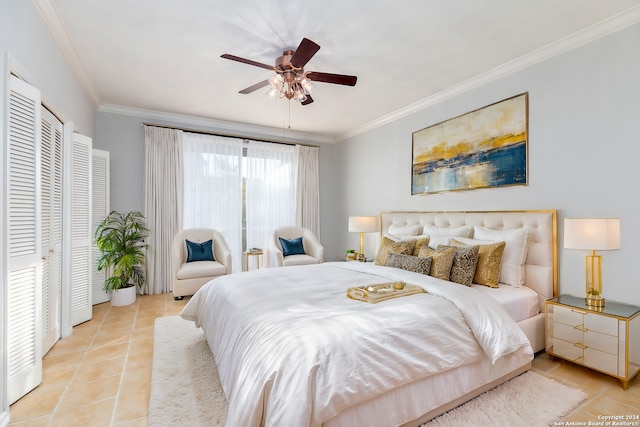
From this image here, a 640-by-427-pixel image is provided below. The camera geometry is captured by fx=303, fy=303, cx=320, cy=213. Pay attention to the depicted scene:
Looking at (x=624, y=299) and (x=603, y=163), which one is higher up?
(x=603, y=163)

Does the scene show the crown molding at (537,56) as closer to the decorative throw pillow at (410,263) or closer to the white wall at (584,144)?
the white wall at (584,144)

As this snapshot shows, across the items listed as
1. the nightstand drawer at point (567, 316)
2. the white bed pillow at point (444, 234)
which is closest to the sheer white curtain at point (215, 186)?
the white bed pillow at point (444, 234)

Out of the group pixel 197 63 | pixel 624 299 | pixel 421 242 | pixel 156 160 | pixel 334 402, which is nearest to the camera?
pixel 334 402

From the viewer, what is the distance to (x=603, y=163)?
257 cm

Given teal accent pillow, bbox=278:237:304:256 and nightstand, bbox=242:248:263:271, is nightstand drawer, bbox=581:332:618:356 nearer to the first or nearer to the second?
teal accent pillow, bbox=278:237:304:256

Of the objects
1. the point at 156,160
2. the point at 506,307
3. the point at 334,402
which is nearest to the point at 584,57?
the point at 506,307

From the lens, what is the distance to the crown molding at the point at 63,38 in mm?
2332

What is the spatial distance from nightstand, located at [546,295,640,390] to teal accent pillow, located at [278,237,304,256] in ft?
11.4

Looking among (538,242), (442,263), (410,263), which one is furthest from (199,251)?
(538,242)

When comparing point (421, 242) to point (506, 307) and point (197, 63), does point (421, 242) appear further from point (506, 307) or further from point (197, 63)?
point (197, 63)

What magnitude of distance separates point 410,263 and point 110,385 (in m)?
2.68

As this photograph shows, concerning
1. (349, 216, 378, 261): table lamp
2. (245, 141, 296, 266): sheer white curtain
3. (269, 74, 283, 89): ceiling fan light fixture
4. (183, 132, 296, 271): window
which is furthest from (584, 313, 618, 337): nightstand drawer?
(183, 132, 296, 271): window

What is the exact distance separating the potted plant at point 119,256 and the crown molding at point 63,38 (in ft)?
5.52

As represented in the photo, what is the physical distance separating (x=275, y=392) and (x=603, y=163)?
313 cm
